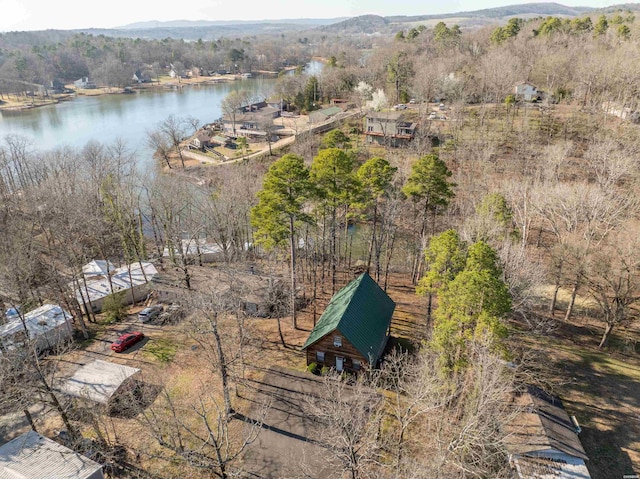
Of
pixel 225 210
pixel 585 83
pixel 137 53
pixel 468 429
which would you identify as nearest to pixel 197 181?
pixel 225 210

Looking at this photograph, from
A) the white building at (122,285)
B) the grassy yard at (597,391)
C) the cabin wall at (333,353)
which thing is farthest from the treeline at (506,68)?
the cabin wall at (333,353)

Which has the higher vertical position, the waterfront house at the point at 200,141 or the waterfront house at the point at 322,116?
the waterfront house at the point at 322,116

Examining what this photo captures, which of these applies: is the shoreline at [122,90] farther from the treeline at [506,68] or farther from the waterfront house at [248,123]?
the treeline at [506,68]

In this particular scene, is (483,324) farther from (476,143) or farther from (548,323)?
(476,143)

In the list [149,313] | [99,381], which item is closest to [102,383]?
[99,381]

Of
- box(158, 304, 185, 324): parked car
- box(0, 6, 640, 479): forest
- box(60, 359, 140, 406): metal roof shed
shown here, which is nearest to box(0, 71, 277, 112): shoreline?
box(0, 6, 640, 479): forest

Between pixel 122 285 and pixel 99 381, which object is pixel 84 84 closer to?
pixel 122 285
